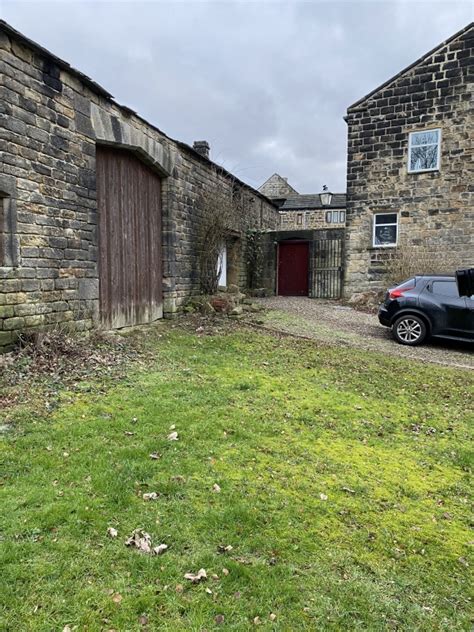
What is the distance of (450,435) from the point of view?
4492 mm

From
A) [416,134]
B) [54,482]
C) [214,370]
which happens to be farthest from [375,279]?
[54,482]

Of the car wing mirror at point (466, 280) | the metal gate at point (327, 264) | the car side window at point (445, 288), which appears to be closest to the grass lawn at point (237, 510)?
the car wing mirror at point (466, 280)

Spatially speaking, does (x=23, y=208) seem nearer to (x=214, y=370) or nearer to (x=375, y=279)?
(x=214, y=370)

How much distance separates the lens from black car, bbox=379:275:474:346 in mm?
8344

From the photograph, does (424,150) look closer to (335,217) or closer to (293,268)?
(293,268)

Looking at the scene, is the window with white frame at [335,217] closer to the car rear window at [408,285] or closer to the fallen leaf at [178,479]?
the car rear window at [408,285]

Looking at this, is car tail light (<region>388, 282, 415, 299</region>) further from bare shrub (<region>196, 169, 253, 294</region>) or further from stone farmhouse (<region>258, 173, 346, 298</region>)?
stone farmhouse (<region>258, 173, 346, 298</region>)

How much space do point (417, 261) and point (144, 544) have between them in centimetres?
1348

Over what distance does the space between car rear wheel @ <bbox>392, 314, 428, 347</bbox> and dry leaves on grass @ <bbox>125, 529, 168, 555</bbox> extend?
7504 millimetres

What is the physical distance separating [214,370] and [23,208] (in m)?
3.45

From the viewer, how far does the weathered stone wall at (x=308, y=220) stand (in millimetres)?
28559

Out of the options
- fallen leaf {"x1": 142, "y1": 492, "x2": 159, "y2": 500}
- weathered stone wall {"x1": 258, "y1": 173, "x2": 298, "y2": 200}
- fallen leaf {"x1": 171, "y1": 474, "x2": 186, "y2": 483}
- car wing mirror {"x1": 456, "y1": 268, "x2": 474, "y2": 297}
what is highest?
weathered stone wall {"x1": 258, "y1": 173, "x2": 298, "y2": 200}

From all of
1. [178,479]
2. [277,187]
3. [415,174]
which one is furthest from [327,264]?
[277,187]

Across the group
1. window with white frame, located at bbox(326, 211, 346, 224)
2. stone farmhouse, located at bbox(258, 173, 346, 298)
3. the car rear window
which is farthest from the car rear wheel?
window with white frame, located at bbox(326, 211, 346, 224)
